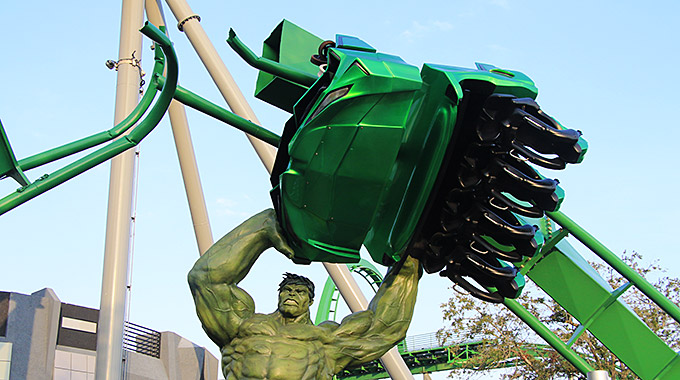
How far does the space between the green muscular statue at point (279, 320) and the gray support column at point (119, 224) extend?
4368mm

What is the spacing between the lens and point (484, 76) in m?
3.88

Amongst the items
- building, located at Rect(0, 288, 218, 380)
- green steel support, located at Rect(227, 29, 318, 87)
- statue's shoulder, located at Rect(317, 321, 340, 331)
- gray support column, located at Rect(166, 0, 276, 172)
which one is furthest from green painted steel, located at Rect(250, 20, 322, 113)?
building, located at Rect(0, 288, 218, 380)

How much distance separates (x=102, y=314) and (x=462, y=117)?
6.01 metres

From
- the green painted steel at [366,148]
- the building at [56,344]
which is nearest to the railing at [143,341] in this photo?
the building at [56,344]

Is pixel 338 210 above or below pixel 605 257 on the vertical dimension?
below

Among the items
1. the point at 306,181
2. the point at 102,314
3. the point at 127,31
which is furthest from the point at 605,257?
the point at 127,31

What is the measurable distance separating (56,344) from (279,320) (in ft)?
36.9

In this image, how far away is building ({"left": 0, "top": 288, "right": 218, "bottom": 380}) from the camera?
13.4 meters

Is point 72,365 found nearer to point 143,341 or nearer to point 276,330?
point 143,341

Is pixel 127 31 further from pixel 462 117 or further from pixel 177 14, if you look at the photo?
pixel 462 117

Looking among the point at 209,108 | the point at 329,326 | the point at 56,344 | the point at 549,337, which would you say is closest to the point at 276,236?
the point at 329,326

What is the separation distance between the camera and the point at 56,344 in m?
14.5

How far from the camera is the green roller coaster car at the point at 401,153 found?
12.5 ft

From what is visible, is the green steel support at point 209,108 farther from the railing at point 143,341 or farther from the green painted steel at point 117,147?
the railing at point 143,341
